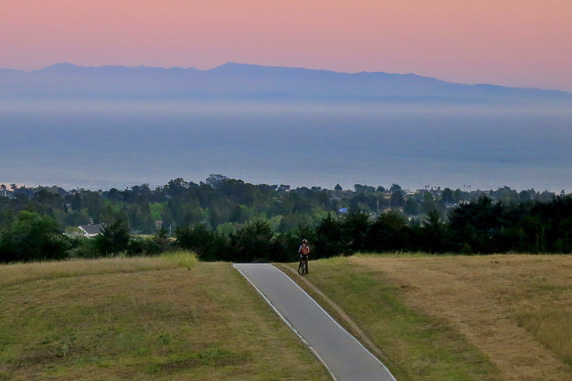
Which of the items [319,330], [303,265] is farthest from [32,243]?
[319,330]

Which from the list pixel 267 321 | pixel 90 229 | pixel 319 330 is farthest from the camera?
pixel 90 229

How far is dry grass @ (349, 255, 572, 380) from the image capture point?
16.4 metres

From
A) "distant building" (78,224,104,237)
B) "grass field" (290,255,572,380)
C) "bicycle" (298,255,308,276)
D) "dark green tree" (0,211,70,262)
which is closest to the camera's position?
"grass field" (290,255,572,380)

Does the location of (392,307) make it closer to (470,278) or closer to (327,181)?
(470,278)

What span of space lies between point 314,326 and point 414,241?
76.8 ft

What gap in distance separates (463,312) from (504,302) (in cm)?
150

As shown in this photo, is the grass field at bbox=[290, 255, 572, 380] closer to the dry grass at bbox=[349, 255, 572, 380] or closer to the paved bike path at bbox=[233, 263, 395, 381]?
the dry grass at bbox=[349, 255, 572, 380]

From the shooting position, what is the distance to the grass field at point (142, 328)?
16.7 metres

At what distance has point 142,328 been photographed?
67.4ft

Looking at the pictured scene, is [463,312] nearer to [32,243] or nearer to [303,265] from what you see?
[303,265]

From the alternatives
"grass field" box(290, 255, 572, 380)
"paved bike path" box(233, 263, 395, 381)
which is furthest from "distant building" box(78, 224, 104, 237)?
"paved bike path" box(233, 263, 395, 381)

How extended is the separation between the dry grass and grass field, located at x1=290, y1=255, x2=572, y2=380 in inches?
0.9

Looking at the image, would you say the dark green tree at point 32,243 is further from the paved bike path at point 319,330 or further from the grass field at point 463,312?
the grass field at point 463,312

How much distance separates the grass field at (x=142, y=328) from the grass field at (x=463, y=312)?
7.79ft
